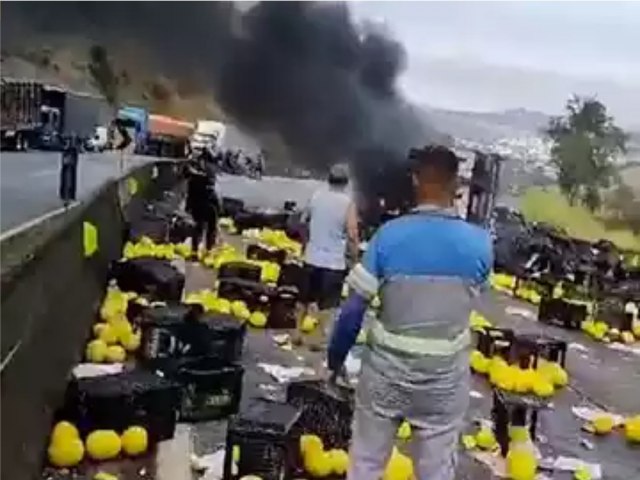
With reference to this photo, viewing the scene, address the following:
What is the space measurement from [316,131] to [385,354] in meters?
10.5

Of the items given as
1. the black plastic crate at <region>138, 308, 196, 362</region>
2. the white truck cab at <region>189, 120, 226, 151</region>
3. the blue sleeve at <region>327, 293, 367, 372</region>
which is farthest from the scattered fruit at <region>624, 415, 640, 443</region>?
the white truck cab at <region>189, 120, 226, 151</region>

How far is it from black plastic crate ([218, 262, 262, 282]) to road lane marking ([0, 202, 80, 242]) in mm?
2371

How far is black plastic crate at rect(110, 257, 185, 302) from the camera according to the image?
23.6 feet

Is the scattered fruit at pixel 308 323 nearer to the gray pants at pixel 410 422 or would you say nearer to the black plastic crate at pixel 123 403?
the black plastic crate at pixel 123 403

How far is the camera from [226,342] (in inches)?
220

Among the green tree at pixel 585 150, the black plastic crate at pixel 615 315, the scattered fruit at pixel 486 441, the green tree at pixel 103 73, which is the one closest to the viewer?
the scattered fruit at pixel 486 441

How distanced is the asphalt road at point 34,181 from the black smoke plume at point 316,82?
105 centimetres

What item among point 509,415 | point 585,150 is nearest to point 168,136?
point 585,150

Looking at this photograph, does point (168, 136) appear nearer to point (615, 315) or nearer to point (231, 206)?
point (231, 206)

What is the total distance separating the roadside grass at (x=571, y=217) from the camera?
33.9ft

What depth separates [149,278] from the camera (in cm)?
724

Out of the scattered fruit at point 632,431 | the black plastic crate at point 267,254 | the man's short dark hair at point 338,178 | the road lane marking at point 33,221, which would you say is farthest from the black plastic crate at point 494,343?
the black plastic crate at point 267,254

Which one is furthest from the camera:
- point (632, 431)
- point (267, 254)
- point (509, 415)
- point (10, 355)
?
point (267, 254)

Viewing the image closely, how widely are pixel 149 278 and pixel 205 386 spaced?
99.1 inches
